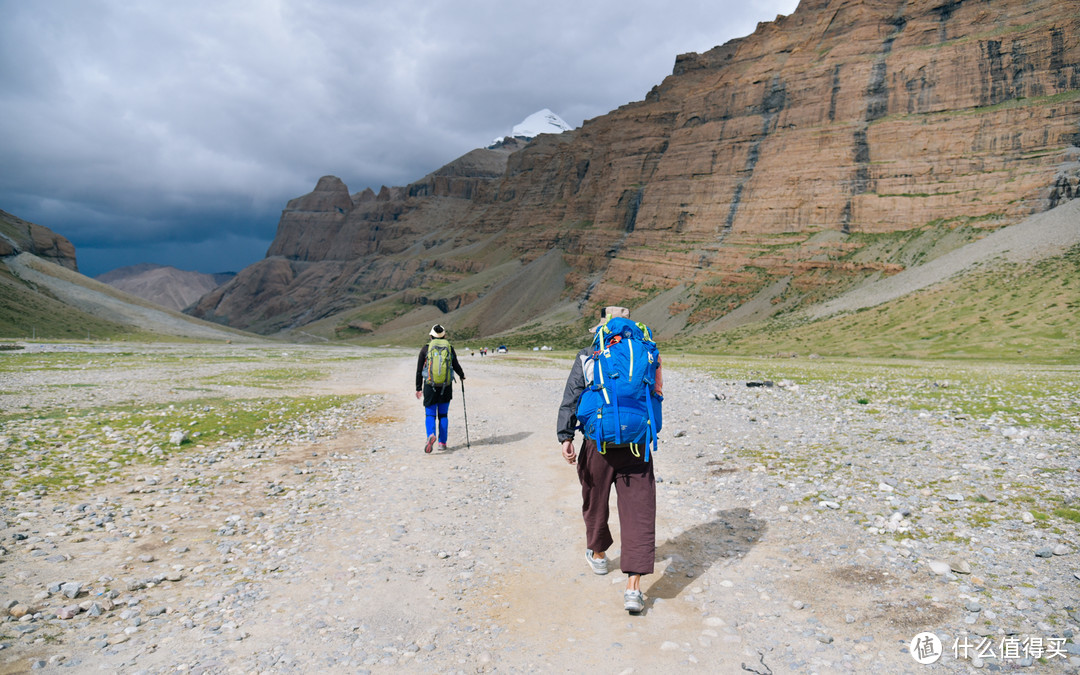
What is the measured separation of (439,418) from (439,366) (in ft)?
4.25

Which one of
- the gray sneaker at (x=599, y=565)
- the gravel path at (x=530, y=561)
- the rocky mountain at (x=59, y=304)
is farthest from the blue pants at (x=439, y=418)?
the rocky mountain at (x=59, y=304)

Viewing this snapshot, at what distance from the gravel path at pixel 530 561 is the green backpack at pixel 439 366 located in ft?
6.15

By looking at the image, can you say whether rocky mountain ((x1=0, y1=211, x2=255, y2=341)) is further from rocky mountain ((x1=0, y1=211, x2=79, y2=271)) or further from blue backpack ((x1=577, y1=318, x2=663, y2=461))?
blue backpack ((x1=577, y1=318, x2=663, y2=461))

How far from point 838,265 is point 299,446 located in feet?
299

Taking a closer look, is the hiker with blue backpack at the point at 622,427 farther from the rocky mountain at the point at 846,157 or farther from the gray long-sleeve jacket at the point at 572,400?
the rocky mountain at the point at 846,157

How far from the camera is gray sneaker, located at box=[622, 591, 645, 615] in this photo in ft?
19.8

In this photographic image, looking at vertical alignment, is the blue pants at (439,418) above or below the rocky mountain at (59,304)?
below

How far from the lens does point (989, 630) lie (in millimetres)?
5230

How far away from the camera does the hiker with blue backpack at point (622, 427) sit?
6746 millimetres

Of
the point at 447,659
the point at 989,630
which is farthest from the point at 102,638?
the point at 989,630

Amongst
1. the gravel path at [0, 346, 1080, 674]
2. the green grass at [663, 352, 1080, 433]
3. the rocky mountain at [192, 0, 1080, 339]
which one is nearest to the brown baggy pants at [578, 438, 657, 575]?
the gravel path at [0, 346, 1080, 674]

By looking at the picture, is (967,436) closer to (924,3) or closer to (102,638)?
(102,638)

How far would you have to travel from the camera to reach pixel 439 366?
14406mm

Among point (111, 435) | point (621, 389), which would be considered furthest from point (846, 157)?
point (111, 435)
